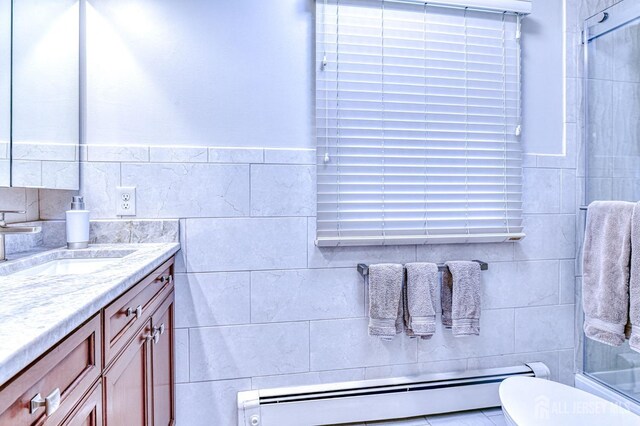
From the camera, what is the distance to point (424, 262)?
1.67 metres

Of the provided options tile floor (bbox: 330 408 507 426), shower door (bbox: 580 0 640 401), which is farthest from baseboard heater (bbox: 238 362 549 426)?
shower door (bbox: 580 0 640 401)

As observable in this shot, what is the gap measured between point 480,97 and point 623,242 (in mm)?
849

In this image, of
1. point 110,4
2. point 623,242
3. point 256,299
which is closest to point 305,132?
point 256,299

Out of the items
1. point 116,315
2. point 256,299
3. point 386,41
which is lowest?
point 256,299

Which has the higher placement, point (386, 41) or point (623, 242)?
point (386, 41)

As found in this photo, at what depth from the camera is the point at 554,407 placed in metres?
1.35

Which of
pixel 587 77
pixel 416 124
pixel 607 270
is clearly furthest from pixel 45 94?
pixel 587 77

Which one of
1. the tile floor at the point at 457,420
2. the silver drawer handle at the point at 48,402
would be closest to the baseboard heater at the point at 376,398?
the tile floor at the point at 457,420

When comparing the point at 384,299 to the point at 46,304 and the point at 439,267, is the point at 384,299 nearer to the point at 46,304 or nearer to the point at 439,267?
the point at 439,267

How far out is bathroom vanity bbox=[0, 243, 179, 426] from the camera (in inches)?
19.8

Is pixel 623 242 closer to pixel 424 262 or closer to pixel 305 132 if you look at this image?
pixel 424 262

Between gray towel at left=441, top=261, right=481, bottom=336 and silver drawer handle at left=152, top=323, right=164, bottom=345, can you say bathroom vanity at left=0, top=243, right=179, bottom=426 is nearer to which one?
silver drawer handle at left=152, top=323, right=164, bottom=345

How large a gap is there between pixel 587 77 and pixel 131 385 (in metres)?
2.36

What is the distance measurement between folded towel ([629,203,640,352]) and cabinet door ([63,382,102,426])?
1.77 m
